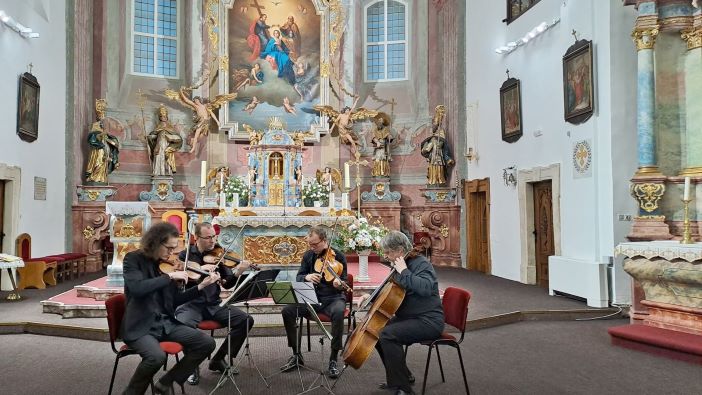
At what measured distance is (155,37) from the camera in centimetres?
1575

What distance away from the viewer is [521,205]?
38.4 ft

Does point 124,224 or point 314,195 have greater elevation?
point 314,195

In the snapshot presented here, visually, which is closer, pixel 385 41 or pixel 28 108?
pixel 28 108

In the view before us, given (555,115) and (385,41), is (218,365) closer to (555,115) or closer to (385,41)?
(555,115)

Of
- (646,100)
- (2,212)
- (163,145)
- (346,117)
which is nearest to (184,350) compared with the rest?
(646,100)

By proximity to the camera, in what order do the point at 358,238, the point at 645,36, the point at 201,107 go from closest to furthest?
the point at 645,36 < the point at 358,238 < the point at 201,107

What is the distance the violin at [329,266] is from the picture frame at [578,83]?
18.0ft

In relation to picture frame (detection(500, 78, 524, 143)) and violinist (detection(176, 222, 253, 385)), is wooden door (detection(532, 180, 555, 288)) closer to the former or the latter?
picture frame (detection(500, 78, 524, 143))

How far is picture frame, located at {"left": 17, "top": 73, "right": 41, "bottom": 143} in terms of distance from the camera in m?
11.0

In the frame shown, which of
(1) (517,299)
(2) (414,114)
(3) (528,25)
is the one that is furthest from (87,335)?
(2) (414,114)

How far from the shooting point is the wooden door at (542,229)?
36.1 feet

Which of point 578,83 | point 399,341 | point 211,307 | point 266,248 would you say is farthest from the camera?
point 266,248

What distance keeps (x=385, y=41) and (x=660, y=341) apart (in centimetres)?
1222

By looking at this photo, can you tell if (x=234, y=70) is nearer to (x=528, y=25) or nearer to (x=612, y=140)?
(x=528, y=25)
